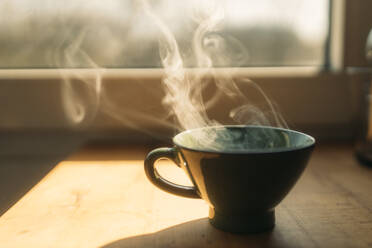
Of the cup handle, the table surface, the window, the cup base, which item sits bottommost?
the table surface

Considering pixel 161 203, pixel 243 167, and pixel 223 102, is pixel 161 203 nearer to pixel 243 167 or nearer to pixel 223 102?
pixel 243 167

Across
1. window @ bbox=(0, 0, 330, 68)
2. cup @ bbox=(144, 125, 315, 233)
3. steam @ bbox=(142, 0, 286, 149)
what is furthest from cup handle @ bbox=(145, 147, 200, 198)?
window @ bbox=(0, 0, 330, 68)

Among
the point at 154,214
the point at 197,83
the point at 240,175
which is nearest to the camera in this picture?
the point at 240,175

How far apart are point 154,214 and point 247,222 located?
128 mm

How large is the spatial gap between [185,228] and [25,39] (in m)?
0.76

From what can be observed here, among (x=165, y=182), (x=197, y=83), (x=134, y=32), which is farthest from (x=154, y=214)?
(x=134, y=32)

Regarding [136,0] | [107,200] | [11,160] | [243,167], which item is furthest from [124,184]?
[136,0]

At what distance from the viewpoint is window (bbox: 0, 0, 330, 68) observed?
1.00 meters

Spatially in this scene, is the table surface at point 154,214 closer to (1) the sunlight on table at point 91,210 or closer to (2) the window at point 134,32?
(1) the sunlight on table at point 91,210

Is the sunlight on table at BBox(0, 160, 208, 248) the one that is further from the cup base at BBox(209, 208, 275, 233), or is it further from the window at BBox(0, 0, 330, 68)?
the window at BBox(0, 0, 330, 68)

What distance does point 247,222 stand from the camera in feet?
1.47

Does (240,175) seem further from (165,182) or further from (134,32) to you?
(134,32)

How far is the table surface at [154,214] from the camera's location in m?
0.44

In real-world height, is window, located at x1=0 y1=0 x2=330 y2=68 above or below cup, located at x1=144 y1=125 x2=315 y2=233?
above
